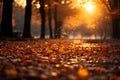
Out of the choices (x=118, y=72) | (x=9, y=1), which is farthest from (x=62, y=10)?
(x=118, y=72)

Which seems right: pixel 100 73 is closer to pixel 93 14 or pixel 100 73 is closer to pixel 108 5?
pixel 108 5

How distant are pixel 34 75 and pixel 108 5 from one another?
1496 inches

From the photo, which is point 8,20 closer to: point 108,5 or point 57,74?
point 108,5

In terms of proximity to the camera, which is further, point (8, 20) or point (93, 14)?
point (93, 14)

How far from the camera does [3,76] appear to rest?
5.30 metres

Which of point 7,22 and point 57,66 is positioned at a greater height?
point 7,22

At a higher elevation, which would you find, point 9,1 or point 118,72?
point 9,1

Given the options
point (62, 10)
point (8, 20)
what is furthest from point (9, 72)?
point (62, 10)

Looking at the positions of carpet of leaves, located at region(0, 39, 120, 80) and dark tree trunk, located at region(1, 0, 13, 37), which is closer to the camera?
carpet of leaves, located at region(0, 39, 120, 80)

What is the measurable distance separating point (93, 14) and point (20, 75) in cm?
7893

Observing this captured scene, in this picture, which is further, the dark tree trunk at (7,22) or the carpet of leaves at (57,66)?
the dark tree trunk at (7,22)

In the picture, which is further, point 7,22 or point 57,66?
point 7,22

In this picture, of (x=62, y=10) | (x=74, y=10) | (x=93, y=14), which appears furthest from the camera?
(x=93, y=14)

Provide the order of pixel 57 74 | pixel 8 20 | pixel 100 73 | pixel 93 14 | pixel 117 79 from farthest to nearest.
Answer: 1. pixel 93 14
2. pixel 8 20
3. pixel 100 73
4. pixel 57 74
5. pixel 117 79
